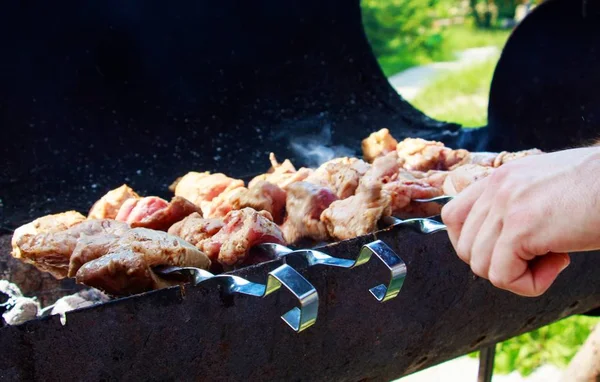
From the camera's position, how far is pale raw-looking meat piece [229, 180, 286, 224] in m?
2.13

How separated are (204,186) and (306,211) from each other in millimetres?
471

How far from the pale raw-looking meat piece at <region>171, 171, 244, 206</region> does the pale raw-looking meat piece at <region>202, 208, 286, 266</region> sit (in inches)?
18.7

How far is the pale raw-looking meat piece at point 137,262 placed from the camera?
5.23 feet

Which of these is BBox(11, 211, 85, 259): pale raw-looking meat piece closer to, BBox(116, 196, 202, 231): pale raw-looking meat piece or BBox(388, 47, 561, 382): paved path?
BBox(116, 196, 202, 231): pale raw-looking meat piece

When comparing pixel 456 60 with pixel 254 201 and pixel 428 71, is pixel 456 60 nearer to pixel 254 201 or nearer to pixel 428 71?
pixel 428 71

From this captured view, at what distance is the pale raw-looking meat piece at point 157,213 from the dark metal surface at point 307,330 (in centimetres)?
59

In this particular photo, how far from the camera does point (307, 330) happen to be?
171cm

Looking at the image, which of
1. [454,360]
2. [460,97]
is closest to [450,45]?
[460,97]

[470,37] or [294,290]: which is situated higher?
[294,290]

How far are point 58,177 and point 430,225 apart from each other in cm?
154

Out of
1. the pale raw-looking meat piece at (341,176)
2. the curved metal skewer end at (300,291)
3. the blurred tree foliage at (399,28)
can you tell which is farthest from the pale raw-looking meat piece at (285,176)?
the blurred tree foliage at (399,28)

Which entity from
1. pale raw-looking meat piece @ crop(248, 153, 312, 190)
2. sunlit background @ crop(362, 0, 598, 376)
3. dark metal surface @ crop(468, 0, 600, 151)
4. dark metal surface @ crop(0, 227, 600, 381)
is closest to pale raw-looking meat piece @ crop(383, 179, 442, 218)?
dark metal surface @ crop(0, 227, 600, 381)

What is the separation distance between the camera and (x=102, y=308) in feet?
4.63

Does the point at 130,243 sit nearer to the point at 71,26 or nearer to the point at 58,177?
the point at 58,177
